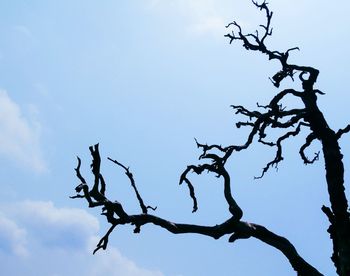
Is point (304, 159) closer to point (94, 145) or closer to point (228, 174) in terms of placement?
point (228, 174)

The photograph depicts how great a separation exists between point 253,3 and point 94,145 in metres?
8.86

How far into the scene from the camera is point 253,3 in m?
13.8

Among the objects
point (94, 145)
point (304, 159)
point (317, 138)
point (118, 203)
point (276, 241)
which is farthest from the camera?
point (304, 159)

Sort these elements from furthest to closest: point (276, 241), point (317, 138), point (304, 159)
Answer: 1. point (304, 159)
2. point (317, 138)
3. point (276, 241)

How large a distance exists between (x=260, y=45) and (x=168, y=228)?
7.55 m

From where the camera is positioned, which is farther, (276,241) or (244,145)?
(244,145)

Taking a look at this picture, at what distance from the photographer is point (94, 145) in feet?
25.3

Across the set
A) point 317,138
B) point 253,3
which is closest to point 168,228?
point 317,138

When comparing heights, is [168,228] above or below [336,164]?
below

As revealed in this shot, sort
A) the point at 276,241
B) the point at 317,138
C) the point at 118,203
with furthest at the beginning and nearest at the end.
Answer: the point at 317,138 < the point at 276,241 < the point at 118,203

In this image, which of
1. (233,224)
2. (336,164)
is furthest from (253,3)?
(233,224)

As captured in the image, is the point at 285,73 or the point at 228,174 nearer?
the point at 228,174

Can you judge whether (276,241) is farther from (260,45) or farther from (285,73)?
(260,45)

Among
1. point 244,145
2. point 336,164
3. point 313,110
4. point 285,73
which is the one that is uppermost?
point 285,73
